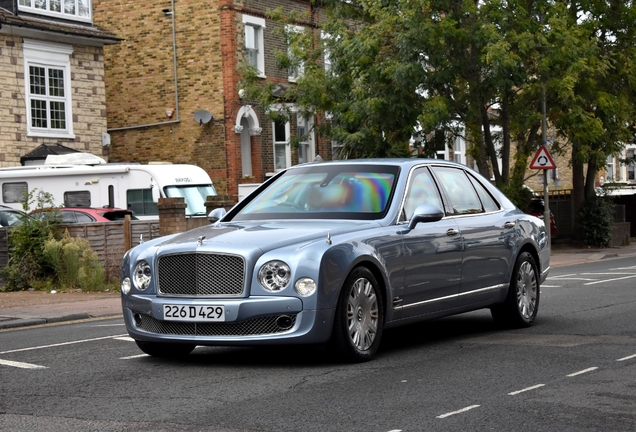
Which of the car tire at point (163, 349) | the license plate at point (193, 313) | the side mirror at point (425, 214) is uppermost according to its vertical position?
the side mirror at point (425, 214)

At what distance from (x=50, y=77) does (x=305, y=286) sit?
25.8m

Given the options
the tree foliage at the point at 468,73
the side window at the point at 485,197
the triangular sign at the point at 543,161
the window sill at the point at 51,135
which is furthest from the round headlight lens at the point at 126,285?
the window sill at the point at 51,135

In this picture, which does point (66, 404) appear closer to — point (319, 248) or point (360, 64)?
point (319, 248)

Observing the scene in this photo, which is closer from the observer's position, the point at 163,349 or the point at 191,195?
the point at 163,349

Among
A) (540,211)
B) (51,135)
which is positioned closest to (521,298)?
(540,211)

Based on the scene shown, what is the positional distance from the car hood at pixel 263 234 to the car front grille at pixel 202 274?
3.9 inches

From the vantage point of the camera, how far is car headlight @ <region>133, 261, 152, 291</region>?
9008 millimetres

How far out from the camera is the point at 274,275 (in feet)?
27.8

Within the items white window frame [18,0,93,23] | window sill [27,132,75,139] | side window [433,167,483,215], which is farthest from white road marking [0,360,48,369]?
white window frame [18,0,93,23]

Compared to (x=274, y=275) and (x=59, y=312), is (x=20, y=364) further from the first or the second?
(x=59, y=312)

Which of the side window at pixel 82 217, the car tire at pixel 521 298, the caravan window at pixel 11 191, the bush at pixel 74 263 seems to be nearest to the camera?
the car tire at pixel 521 298

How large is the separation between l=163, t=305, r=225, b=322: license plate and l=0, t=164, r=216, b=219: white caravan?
18.4m

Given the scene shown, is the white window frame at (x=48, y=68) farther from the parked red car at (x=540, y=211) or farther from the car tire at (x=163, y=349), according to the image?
the car tire at (x=163, y=349)

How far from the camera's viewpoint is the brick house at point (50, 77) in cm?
3112
